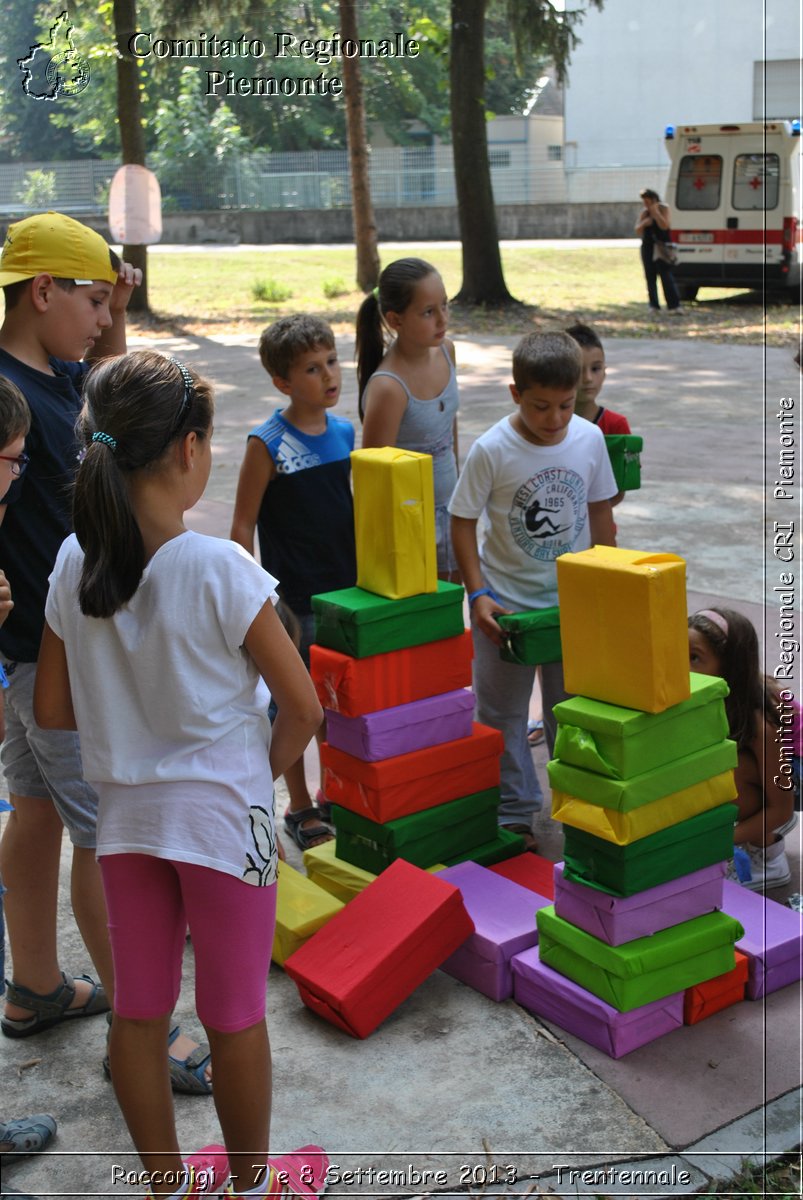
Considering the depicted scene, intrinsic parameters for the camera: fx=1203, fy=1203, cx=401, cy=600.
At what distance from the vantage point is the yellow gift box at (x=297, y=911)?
324cm

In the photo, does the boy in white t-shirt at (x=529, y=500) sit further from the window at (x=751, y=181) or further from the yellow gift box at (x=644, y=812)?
the window at (x=751, y=181)

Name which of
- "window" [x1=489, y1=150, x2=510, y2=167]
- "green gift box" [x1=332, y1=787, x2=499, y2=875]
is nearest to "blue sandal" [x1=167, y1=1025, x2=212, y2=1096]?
"green gift box" [x1=332, y1=787, x2=499, y2=875]

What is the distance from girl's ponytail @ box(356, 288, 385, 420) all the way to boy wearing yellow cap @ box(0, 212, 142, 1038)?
1471 millimetres

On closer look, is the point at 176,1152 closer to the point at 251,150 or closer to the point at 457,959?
the point at 457,959

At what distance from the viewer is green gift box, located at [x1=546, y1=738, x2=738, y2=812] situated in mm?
2738

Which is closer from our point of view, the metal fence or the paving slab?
the paving slab

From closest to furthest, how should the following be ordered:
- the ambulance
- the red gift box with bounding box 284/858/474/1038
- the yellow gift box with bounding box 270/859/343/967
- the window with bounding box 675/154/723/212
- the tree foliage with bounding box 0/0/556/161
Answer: the red gift box with bounding box 284/858/474/1038, the yellow gift box with bounding box 270/859/343/967, the ambulance, the window with bounding box 675/154/723/212, the tree foliage with bounding box 0/0/556/161

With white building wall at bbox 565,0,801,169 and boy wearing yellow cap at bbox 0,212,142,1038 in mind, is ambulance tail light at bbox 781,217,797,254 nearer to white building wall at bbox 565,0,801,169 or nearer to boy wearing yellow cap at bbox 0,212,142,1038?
white building wall at bbox 565,0,801,169

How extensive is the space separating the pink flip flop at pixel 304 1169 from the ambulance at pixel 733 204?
17981mm

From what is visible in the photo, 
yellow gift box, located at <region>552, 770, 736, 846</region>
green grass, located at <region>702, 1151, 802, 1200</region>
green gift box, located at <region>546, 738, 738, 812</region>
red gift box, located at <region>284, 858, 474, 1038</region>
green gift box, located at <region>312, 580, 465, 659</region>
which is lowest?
green grass, located at <region>702, 1151, 802, 1200</region>

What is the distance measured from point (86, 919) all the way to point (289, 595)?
4.50 ft

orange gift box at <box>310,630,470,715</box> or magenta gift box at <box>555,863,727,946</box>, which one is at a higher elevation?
orange gift box at <box>310,630,470,715</box>

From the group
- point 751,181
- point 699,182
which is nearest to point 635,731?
point 751,181

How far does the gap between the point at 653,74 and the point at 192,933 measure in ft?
116
